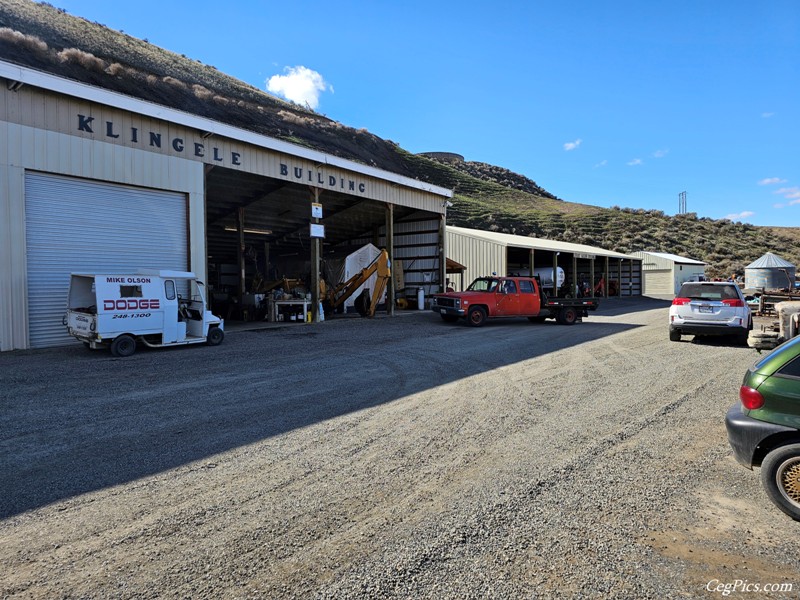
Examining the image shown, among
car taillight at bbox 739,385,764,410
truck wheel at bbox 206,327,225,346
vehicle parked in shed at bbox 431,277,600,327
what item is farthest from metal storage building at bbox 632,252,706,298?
car taillight at bbox 739,385,764,410

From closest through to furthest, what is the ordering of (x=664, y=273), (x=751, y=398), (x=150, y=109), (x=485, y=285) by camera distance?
1. (x=751, y=398)
2. (x=150, y=109)
3. (x=485, y=285)
4. (x=664, y=273)

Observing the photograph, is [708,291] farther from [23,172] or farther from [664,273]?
[664,273]

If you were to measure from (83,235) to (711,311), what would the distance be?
53.9 feet

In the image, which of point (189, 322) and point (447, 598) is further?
point (189, 322)

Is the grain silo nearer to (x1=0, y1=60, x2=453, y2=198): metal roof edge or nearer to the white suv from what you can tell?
the white suv

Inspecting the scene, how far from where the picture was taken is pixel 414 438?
5.31m

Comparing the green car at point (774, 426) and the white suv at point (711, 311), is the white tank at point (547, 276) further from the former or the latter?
the green car at point (774, 426)

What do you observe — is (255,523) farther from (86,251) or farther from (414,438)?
(86,251)

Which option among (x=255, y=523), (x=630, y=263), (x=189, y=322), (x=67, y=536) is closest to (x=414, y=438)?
(x=255, y=523)

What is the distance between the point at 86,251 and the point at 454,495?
41.1ft

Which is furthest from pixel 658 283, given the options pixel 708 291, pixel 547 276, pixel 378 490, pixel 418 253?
pixel 378 490

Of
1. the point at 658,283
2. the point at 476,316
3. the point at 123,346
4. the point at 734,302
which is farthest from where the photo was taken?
the point at 658,283

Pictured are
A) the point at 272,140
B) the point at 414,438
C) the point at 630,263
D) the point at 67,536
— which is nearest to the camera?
the point at 67,536

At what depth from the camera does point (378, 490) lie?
13.1ft
